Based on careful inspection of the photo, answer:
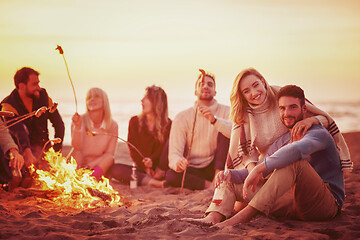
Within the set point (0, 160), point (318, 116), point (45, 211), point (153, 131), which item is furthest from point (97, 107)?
point (318, 116)

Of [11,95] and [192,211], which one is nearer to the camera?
[192,211]

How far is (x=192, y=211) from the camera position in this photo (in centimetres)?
403

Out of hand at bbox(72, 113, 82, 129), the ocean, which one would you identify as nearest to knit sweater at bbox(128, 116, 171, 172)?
hand at bbox(72, 113, 82, 129)

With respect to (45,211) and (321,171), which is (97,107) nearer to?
(45,211)

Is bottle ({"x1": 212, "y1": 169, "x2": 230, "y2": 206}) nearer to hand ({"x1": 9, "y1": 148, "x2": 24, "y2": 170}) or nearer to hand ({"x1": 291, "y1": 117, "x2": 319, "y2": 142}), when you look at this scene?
hand ({"x1": 291, "y1": 117, "x2": 319, "y2": 142})

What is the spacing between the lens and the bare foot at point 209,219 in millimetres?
3347

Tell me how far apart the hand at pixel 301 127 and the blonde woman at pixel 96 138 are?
3.33 meters

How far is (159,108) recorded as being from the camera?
5.99 metres

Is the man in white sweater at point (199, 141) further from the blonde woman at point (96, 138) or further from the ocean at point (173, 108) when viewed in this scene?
the ocean at point (173, 108)

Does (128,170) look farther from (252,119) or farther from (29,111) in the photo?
(252,119)

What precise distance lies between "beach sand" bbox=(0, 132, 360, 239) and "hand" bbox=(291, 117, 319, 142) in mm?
730

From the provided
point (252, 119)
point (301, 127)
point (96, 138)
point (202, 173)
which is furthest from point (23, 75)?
point (301, 127)

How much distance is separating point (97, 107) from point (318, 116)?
3.51 meters

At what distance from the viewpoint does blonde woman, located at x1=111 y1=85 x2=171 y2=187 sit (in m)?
5.92
